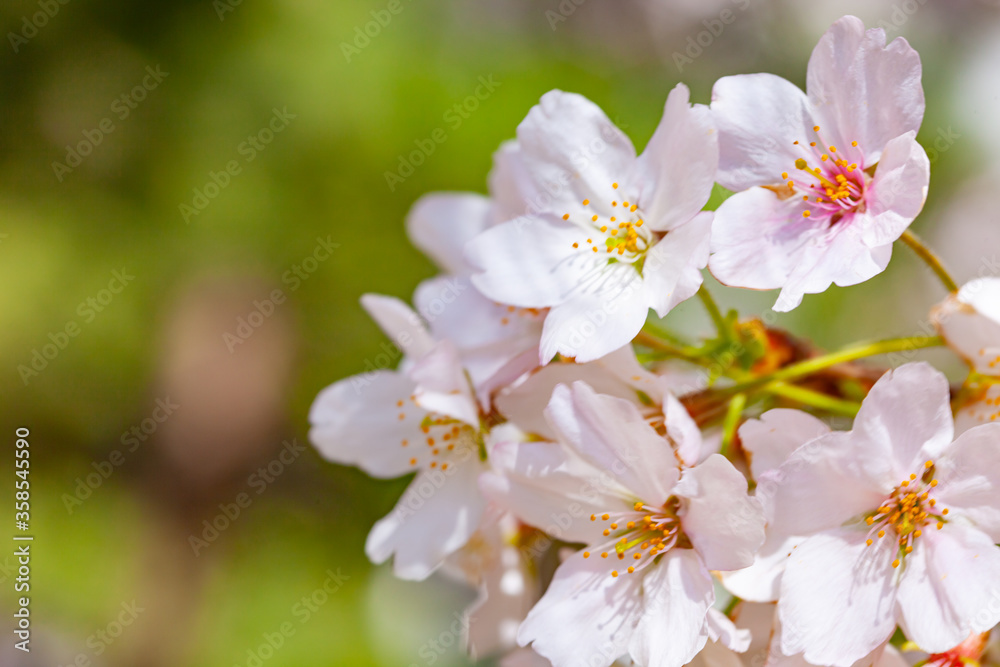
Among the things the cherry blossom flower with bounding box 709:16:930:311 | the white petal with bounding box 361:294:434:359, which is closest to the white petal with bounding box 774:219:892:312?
the cherry blossom flower with bounding box 709:16:930:311

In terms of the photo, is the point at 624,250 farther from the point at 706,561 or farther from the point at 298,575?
the point at 298,575

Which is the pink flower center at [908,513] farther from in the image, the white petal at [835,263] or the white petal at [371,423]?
the white petal at [371,423]

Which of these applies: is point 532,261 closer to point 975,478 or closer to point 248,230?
point 975,478

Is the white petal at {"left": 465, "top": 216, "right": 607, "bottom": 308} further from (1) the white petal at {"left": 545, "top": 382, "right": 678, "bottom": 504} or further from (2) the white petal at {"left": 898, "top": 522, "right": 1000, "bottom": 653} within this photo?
(2) the white petal at {"left": 898, "top": 522, "right": 1000, "bottom": 653}

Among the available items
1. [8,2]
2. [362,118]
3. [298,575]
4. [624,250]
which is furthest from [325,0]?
[624,250]

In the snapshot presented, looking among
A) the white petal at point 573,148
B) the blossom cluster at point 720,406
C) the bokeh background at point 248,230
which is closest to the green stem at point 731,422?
the blossom cluster at point 720,406

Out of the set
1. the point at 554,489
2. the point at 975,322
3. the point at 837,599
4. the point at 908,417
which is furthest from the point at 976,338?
the point at 554,489
